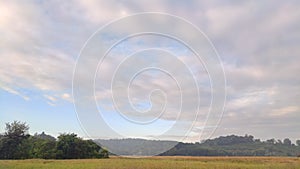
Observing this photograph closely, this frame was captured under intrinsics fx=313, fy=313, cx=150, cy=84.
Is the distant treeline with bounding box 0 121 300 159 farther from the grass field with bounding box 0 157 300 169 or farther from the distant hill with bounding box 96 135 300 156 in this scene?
the grass field with bounding box 0 157 300 169

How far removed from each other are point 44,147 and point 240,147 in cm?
5100

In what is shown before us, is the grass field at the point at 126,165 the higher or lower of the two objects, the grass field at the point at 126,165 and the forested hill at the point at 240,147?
the lower

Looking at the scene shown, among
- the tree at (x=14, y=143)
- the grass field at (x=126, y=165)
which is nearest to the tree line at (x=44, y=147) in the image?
the tree at (x=14, y=143)

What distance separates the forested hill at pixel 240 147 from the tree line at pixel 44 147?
1869 centimetres

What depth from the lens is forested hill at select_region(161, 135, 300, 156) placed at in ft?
215

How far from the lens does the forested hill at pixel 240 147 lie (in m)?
65.5

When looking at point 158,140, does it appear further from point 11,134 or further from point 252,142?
point 252,142

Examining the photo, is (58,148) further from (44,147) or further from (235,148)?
(235,148)

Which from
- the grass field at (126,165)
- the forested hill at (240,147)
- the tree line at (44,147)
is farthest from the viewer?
the forested hill at (240,147)

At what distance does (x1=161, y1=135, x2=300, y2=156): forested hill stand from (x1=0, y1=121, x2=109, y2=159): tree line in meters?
18.7

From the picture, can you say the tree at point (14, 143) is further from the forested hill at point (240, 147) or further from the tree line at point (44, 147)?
the forested hill at point (240, 147)

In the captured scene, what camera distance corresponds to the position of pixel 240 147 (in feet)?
260

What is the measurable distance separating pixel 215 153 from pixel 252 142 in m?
22.5

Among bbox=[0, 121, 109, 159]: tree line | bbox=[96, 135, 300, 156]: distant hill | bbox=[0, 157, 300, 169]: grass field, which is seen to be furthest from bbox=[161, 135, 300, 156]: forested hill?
bbox=[0, 157, 300, 169]: grass field
